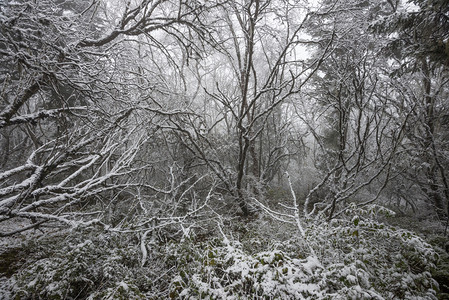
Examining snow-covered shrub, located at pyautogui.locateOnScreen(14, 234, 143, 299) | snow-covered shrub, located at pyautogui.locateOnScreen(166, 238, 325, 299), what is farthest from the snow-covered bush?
snow-covered shrub, located at pyautogui.locateOnScreen(14, 234, 143, 299)

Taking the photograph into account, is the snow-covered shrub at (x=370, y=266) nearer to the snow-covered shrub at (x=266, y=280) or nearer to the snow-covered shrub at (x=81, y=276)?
the snow-covered shrub at (x=266, y=280)

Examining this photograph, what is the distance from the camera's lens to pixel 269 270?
207 cm

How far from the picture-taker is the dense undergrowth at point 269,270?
1.90 meters

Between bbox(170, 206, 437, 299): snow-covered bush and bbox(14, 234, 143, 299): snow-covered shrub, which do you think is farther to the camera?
bbox(14, 234, 143, 299): snow-covered shrub

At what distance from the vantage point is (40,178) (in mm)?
2664

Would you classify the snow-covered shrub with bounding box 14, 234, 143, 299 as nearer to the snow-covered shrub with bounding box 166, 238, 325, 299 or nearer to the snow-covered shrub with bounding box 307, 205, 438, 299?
the snow-covered shrub with bounding box 166, 238, 325, 299

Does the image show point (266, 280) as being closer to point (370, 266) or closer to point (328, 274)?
point (328, 274)

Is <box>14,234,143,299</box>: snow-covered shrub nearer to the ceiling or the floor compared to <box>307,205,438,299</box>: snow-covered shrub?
nearer to the floor

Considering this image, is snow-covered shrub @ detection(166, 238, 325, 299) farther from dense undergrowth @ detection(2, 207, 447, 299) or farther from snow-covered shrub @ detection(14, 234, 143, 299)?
snow-covered shrub @ detection(14, 234, 143, 299)

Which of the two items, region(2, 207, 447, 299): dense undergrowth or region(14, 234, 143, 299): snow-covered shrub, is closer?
region(2, 207, 447, 299): dense undergrowth

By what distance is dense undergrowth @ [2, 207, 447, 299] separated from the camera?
6.24 ft

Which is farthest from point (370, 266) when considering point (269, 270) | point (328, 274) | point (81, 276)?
point (81, 276)

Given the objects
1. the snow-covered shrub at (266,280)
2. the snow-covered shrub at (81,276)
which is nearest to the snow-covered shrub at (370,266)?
the snow-covered shrub at (266,280)

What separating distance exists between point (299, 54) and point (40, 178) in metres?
11.1
